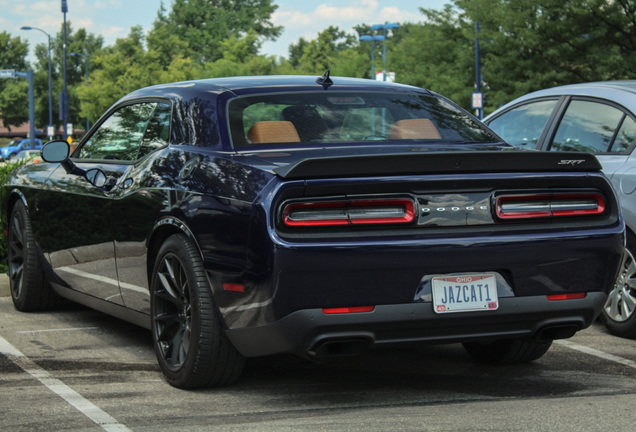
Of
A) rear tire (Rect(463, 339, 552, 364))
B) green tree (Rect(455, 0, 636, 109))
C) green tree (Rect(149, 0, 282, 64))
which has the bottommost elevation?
rear tire (Rect(463, 339, 552, 364))

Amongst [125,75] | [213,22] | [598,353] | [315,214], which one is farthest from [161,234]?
[213,22]

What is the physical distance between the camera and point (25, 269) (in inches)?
284

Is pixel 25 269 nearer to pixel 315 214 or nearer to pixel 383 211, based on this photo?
pixel 315 214

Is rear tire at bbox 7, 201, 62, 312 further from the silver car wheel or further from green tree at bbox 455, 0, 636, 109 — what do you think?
green tree at bbox 455, 0, 636, 109

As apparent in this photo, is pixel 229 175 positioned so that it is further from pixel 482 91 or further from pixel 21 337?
pixel 482 91

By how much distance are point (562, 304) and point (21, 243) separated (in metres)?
4.29

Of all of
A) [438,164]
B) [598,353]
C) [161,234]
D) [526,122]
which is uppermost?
[526,122]

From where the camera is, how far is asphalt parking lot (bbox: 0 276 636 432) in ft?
14.1

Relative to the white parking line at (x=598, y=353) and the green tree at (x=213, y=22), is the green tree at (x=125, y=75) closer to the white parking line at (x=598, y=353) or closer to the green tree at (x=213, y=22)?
the green tree at (x=213, y=22)

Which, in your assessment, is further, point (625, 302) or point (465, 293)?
point (625, 302)

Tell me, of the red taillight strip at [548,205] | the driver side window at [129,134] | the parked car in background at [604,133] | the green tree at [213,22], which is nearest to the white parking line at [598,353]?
the parked car in background at [604,133]

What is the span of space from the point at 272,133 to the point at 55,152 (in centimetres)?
196

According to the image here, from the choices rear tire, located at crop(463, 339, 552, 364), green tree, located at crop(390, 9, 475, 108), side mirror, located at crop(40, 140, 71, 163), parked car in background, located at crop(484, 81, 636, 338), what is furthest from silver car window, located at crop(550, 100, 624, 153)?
green tree, located at crop(390, 9, 475, 108)

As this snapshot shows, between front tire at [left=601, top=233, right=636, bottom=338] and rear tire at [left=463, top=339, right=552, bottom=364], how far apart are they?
3.82ft
